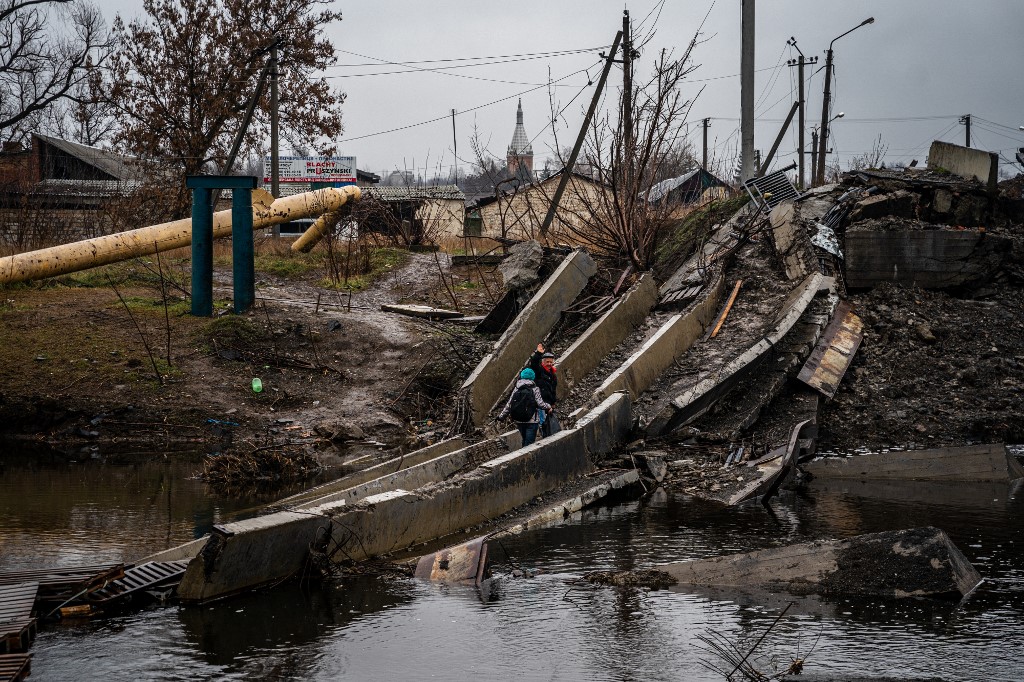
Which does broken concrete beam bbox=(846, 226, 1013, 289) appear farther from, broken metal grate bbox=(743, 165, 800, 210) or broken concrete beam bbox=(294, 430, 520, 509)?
broken concrete beam bbox=(294, 430, 520, 509)

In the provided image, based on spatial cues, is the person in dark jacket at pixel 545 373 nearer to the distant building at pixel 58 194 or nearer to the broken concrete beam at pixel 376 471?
the broken concrete beam at pixel 376 471

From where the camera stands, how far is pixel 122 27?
112ft

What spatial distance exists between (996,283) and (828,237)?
11.4 ft

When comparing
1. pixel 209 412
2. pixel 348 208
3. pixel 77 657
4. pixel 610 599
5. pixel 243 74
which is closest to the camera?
pixel 77 657

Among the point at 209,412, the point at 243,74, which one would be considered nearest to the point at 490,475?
the point at 209,412

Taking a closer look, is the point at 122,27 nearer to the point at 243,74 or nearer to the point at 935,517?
the point at 243,74

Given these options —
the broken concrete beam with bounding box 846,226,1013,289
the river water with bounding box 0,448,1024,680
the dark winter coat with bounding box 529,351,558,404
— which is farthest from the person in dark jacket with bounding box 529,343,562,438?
the broken concrete beam with bounding box 846,226,1013,289

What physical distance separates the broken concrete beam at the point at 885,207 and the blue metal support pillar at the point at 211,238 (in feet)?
39.4

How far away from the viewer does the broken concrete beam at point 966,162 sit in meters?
20.2

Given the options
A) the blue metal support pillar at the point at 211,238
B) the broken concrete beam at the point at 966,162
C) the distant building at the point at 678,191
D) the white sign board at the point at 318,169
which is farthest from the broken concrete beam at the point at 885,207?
the white sign board at the point at 318,169

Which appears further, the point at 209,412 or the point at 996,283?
the point at 996,283

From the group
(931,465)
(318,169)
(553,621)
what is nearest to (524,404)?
(553,621)

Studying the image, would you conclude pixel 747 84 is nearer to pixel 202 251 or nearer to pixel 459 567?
pixel 202 251

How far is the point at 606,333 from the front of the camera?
16672 mm
